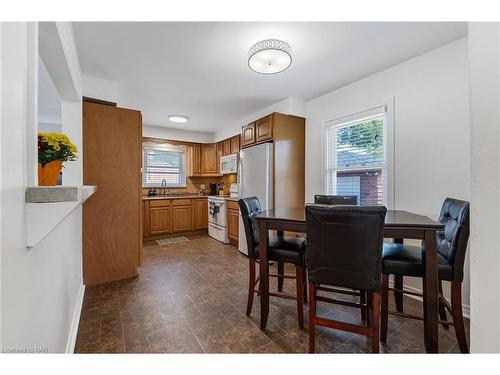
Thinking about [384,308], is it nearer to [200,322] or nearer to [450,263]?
[450,263]

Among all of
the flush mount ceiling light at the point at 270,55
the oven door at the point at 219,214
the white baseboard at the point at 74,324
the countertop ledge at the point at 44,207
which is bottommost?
the white baseboard at the point at 74,324

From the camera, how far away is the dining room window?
262 centimetres

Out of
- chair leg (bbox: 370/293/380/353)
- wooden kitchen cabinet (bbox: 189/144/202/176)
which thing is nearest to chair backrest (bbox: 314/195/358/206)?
chair leg (bbox: 370/293/380/353)

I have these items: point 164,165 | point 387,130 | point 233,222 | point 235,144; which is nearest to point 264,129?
point 235,144

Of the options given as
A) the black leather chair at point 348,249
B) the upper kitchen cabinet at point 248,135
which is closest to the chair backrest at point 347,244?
the black leather chair at point 348,249

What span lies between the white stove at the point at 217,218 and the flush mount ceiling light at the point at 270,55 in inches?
105

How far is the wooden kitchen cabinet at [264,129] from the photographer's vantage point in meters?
3.26

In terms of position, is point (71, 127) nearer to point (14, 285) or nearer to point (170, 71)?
point (170, 71)

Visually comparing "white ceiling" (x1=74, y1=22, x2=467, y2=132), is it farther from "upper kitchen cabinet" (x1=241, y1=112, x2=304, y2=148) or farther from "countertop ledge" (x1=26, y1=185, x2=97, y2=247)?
"countertop ledge" (x1=26, y1=185, x2=97, y2=247)

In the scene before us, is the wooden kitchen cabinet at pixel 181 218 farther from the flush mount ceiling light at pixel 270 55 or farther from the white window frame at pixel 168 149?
the flush mount ceiling light at pixel 270 55

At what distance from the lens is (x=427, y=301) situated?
1.39 meters
